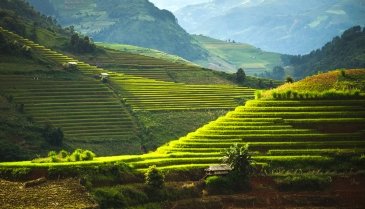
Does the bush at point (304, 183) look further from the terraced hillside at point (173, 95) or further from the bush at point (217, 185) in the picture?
the terraced hillside at point (173, 95)

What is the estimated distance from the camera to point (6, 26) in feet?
470

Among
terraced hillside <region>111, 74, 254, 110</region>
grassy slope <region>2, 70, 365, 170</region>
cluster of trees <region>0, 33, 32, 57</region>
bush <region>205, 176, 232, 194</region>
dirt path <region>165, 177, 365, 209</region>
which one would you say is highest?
cluster of trees <region>0, 33, 32, 57</region>

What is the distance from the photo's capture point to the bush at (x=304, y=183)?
2138 inches

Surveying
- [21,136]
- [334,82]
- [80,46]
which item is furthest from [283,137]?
[80,46]

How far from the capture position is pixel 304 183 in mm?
54438

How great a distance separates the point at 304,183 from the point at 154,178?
1331 centimetres

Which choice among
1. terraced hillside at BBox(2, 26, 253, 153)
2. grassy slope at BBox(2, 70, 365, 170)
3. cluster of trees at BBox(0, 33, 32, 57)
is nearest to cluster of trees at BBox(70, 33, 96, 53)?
terraced hillside at BBox(2, 26, 253, 153)

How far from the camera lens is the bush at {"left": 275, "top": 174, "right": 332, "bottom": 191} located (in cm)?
5431

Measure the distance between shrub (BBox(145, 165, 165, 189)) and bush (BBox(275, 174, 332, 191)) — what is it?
10.6 metres

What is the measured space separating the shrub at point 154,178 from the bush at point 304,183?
1062cm

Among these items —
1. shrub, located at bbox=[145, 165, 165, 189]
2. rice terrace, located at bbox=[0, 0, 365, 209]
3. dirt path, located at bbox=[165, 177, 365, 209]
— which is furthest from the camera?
dirt path, located at bbox=[165, 177, 365, 209]

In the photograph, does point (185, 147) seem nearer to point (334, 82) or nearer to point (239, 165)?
point (239, 165)

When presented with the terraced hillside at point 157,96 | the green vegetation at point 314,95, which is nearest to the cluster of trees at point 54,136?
the terraced hillside at point 157,96

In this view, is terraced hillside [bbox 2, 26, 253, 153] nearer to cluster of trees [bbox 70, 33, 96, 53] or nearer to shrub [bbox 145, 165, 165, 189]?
cluster of trees [bbox 70, 33, 96, 53]
